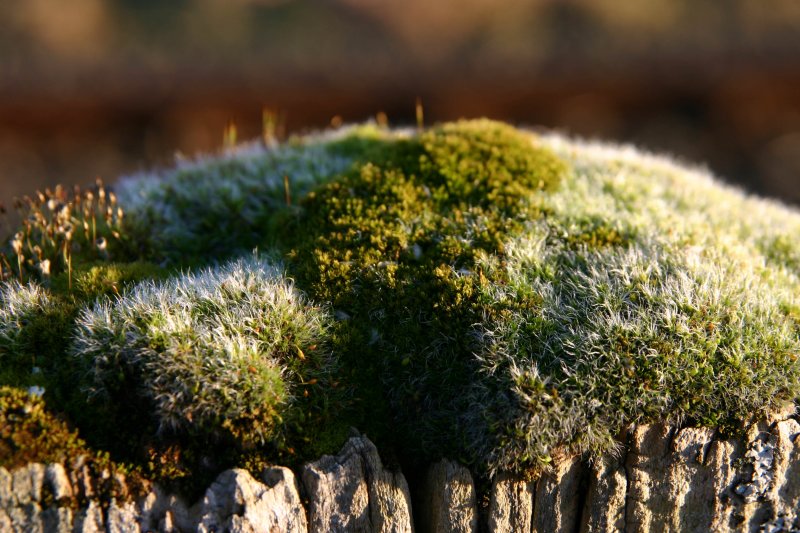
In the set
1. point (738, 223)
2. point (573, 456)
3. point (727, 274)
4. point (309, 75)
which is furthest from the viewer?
point (309, 75)

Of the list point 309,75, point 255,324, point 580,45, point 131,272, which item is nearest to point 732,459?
point 255,324

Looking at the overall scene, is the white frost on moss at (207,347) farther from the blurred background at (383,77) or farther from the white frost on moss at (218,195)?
the blurred background at (383,77)

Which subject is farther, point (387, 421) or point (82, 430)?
point (387, 421)

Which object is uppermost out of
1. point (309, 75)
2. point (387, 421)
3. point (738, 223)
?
point (309, 75)

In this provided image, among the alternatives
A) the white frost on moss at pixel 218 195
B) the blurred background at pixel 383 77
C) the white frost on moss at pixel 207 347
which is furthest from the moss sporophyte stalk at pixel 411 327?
the blurred background at pixel 383 77

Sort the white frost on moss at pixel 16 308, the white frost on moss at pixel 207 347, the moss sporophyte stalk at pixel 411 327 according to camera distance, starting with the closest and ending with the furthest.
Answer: the white frost on moss at pixel 207 347
the moss sporophyte stalk at pixel 411 327
the white frost on moss at pixel 16 308

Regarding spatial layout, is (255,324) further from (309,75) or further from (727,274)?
(309,75)

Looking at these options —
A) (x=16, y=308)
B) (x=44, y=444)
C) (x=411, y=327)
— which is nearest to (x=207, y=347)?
(x=44, y=444)

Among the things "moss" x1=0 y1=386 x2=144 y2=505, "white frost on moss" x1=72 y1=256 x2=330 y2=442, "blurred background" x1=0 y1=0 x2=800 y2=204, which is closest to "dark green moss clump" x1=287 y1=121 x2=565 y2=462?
"white frost on moss" x1=72 y1=256 x2=330 y2=442
